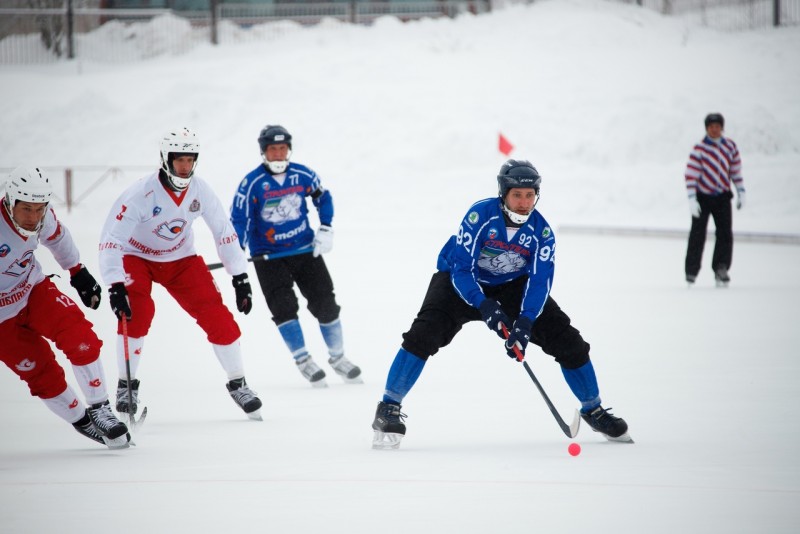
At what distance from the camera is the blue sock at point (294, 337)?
21.4 feet

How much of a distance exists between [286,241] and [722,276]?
5.32 metres

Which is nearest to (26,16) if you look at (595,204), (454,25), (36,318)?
(454,25)

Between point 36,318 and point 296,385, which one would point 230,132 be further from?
point 36,318

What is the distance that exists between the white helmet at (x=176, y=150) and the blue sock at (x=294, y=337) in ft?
5.24

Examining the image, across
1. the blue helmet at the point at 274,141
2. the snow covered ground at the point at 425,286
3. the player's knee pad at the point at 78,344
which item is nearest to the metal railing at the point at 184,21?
the snow covered ground at the point at 425,286

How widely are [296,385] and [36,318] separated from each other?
2.20m

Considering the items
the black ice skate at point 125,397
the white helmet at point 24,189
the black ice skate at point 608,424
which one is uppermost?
the white helmet at point 24,189

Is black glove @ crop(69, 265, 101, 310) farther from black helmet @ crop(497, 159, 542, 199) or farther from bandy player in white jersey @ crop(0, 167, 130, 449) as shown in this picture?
black helmet @ crop(497, 159, 542, 199)

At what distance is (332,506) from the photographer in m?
3.59

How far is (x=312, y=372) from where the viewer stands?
637cm

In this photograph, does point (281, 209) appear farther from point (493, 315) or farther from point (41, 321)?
point (493, 315)

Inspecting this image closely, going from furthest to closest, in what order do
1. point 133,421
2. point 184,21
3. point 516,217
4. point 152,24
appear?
point 184,21 → point 152,24 → point 133,421 → point 516,217

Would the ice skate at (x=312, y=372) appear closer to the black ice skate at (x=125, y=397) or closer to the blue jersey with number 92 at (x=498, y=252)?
the black ice skate at (x=125, y=397)

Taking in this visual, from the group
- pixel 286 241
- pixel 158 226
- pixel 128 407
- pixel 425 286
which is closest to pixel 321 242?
pixel 286 241
